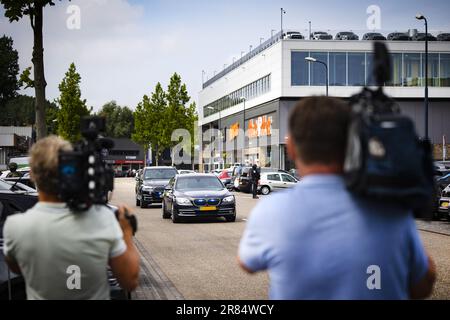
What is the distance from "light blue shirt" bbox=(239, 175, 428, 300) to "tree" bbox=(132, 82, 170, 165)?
7401 cm

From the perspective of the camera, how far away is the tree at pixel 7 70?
8894 cm

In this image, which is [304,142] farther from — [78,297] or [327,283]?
Answer: [78,297]

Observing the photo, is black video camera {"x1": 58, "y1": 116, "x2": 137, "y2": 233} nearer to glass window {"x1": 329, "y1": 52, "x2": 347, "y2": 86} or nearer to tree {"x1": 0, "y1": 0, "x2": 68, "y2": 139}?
tree {"x1": 0, "y1": 0, "x2": 68, "y2": 139}

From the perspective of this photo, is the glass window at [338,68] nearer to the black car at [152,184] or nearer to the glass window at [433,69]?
the glass window at [433,69]

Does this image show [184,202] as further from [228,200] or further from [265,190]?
[265,190]

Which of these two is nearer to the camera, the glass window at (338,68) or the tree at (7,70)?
the glass window at (338,68)

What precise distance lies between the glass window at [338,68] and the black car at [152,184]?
3539 centimetres

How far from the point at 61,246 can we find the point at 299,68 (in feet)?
192

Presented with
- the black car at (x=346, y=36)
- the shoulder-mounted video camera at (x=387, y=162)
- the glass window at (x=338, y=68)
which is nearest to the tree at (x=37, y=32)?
the shoulder-mounted video camera at (x=387, y=162)

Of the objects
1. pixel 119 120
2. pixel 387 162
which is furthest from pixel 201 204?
pixel 119 120

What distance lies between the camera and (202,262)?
10.5 meters

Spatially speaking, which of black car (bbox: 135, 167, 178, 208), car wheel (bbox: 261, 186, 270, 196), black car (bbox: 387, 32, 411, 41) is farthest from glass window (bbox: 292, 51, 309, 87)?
black car (bbox: 135, 167, 178, 208)

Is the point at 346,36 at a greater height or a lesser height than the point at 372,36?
lesser
